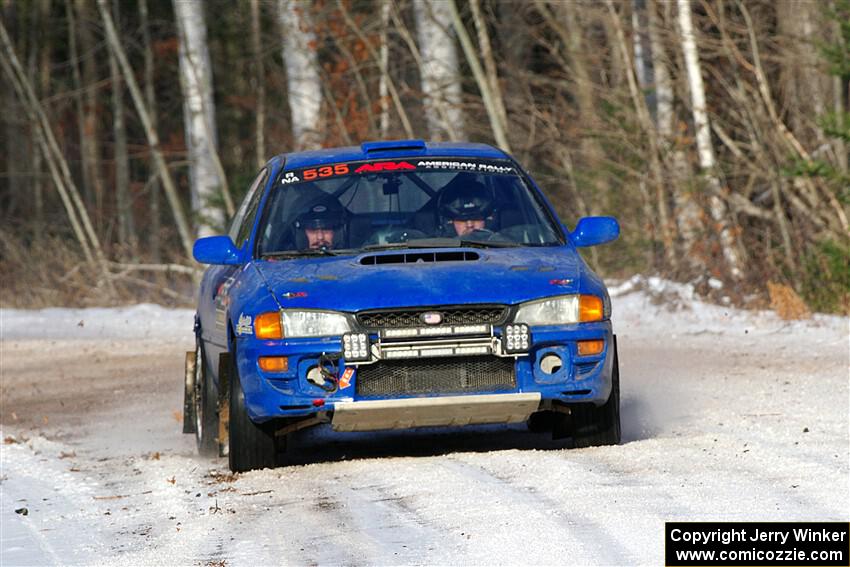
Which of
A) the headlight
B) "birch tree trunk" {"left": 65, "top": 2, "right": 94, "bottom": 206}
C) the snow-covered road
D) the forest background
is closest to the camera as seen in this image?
the snow-covered road

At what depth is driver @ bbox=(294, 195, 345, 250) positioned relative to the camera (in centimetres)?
917

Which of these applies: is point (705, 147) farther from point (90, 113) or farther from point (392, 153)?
point (90, 113)

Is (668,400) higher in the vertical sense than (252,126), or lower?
lower

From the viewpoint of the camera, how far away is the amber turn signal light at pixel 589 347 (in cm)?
827

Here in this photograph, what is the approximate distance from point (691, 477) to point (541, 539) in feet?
4.80

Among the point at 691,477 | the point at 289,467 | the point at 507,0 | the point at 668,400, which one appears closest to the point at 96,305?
the point at 507,0

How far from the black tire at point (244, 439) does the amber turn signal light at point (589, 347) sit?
5.31 feet

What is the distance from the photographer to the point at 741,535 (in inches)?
240

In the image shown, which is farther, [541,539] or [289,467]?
[289,467]

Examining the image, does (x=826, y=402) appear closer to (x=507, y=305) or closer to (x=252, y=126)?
(x=507, y=305)

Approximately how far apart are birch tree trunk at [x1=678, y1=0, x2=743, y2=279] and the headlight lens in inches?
455

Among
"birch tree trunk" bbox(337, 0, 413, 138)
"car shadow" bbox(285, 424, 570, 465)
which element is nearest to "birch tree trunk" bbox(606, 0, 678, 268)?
"birch tree trunk" bbox(337, 0, 413, 138)

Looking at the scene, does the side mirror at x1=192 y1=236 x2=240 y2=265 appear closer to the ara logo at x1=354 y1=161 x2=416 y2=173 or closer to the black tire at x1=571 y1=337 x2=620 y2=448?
the ara logo at x1=354 y1=161 x2=416 y2=173

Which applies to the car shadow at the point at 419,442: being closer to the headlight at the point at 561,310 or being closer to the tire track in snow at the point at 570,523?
the headlight at the point at 561,310
